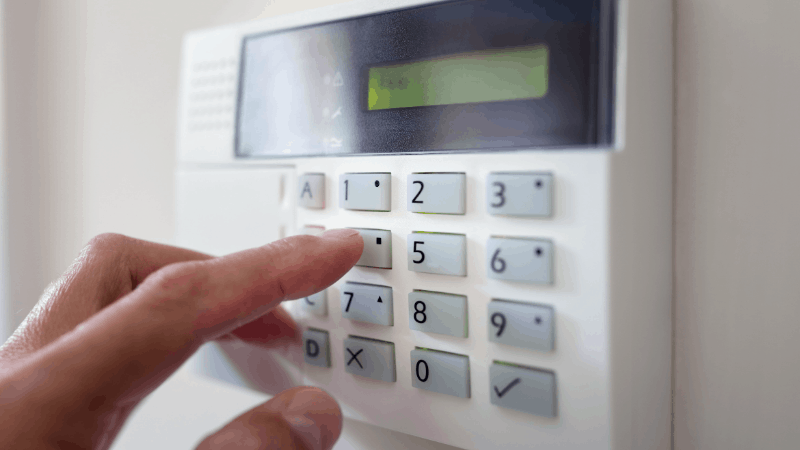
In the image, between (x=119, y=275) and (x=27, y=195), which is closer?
(x=119, y=275)

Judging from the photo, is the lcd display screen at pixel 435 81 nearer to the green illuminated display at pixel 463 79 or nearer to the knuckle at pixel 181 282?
the green illuminated display at pixel 463 79

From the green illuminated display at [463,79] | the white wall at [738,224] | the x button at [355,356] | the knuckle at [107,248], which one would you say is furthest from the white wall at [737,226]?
the knuckle at [107,248]

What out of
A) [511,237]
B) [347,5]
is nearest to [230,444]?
[511,237]

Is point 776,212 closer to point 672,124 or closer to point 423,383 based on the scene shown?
point 672,124

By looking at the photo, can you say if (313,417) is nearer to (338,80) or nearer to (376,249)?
(376,249)

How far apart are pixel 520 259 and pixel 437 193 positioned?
2.5 inches

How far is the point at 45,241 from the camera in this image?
60 cm

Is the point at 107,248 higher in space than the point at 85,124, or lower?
lower

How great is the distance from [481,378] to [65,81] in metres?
0.60

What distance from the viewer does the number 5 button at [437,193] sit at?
0.96 feet

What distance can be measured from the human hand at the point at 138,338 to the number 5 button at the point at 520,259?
0.09 metres

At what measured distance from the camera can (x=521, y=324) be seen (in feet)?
0.92

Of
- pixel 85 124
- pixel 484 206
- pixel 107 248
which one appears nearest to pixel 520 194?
pixel 484 206

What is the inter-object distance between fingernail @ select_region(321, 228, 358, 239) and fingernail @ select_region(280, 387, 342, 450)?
10 cm
